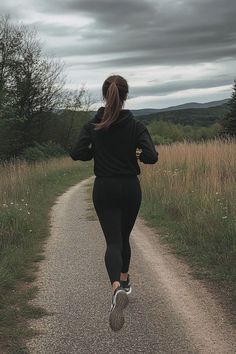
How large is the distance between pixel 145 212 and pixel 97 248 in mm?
3274

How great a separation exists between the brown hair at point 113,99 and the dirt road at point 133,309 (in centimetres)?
175

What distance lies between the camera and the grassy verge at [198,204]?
20.4 feet

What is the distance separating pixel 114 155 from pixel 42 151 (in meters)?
33.3

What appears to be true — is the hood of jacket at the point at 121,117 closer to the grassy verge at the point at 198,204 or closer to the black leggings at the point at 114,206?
the black leggings at the point at 114,206

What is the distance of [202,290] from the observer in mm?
5148

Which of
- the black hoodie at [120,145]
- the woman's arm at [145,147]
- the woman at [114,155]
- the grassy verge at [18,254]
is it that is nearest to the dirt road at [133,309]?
the grassy verge at [18,254]

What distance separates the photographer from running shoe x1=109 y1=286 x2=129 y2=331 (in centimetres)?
349

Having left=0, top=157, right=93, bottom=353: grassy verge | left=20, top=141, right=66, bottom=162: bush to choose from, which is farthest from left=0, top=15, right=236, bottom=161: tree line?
left=0, top=157, right=93, bottom=353: grassy verge

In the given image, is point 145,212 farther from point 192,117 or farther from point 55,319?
point 192,117

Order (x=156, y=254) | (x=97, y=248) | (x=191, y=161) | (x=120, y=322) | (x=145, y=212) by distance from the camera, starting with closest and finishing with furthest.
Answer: (x=120, y=322) → (x=156, y=254) → (x=97, y=248) → (x=145, y=212) → (x=191, y=161)

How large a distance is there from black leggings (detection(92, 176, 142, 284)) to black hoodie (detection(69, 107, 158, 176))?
0.27ft

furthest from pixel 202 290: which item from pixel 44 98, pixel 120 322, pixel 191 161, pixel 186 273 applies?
pixel 44 98

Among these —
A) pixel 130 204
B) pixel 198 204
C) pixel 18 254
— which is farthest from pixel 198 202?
pixel 130 204

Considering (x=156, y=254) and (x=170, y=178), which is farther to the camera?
(x=170, y=178)
